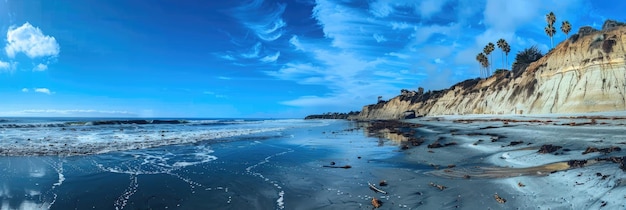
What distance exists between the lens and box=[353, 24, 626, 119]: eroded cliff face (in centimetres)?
3091

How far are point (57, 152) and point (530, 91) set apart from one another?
48.8 metres

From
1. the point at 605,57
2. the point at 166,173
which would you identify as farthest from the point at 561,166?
the point at 605,57

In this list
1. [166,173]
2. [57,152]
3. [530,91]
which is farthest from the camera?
[530,91]

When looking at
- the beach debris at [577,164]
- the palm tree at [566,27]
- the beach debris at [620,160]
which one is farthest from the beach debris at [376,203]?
the palm tree at [566,27]

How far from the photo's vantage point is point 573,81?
34.3 m

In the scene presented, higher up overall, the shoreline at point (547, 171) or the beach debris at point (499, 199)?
the shoreline at point (547, 171)

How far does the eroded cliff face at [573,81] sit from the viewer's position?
30.9m

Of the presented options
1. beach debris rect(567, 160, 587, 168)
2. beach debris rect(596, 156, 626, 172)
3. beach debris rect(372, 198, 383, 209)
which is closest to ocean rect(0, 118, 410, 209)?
beach debris rect(372, 198, 383, 209)

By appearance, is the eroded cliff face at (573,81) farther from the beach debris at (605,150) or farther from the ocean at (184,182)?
the ocean at (184,182)

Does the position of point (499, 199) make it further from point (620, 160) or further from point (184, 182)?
point (184, 182)

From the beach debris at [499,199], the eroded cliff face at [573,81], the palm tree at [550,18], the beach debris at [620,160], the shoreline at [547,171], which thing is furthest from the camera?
the palm tree at [550,18]

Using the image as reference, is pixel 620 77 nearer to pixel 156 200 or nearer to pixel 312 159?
pixel 312 159

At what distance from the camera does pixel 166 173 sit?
1105 centimetres

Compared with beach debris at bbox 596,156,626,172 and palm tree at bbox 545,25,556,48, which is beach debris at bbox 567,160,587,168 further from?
palm tree at bbox 545,25,556,48
